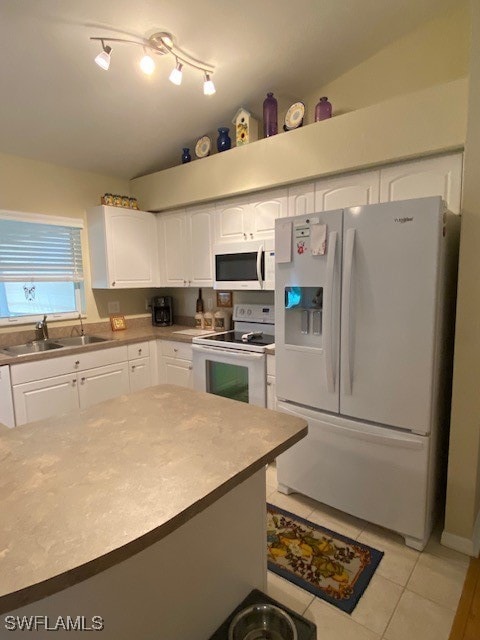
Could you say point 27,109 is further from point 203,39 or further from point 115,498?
point 115,498

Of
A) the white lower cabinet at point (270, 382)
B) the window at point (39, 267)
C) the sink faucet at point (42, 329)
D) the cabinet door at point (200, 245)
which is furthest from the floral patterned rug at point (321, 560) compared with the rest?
the window at point (39, 267)

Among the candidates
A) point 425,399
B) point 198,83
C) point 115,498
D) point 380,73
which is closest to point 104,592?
point 115,498

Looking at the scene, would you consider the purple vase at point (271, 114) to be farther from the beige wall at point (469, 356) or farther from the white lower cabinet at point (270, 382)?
the white lower cabinet at point (270, 382)

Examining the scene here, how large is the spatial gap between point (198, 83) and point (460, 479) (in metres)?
2.95

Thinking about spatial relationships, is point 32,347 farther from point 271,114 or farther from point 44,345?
point 271,114

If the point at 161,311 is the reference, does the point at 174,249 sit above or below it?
above

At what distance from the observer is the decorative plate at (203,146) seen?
304 cm

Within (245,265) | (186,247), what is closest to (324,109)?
(245,265)

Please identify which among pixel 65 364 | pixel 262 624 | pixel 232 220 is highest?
pixel 232 220

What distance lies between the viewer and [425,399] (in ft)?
5.56

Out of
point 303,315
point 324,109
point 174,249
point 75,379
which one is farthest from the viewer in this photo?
point 174,249

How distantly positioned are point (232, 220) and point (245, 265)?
1.47 ft

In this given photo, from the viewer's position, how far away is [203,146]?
306 centimetres

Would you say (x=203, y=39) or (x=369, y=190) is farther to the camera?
(x=369, y=190)
